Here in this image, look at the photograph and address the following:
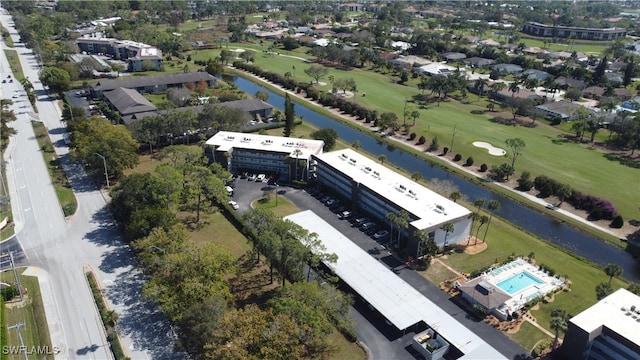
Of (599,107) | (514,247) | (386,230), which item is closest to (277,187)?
(386,230)

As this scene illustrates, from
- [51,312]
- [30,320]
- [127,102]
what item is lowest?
[51,312]

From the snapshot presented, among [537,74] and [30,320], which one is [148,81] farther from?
[537,74]

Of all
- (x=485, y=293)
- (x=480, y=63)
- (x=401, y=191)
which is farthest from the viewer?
(x=480, y=63)

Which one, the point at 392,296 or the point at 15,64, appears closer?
the point at 392,296

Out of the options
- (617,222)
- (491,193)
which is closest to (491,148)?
(491,193)

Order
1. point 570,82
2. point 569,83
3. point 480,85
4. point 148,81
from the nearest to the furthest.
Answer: point 148,81 → point 480,85 → point 569,83 → point 570,82

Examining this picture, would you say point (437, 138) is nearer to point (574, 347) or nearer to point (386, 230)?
point (386, 230)
